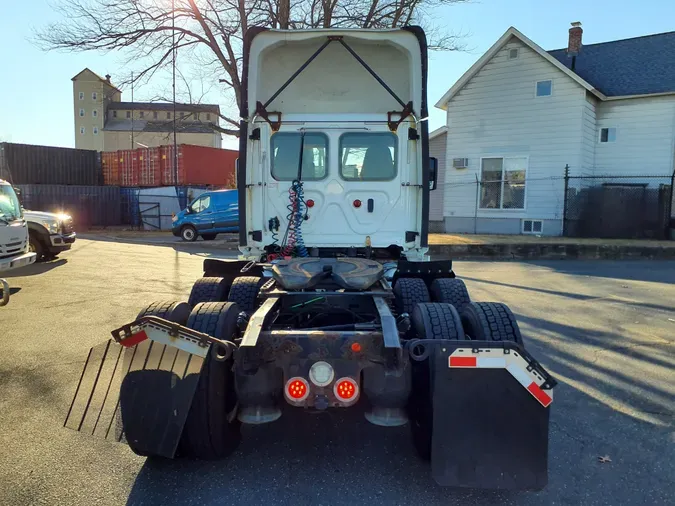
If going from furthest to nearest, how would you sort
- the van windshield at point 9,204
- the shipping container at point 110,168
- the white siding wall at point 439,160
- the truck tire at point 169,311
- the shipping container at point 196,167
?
A: 1. the shipping container at point 110,168
2. the shipping container at point 196,167
3. the white siding wall at point 439,160
4. the van windshield at point 9,204
5. the truck tire at point 169,311

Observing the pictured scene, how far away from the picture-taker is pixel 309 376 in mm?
2783

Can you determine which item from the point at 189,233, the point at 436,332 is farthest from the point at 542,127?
the point at 436,332

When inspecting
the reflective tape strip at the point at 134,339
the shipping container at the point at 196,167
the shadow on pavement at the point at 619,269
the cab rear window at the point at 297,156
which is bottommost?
the shadow on pavement at the point at 619,269

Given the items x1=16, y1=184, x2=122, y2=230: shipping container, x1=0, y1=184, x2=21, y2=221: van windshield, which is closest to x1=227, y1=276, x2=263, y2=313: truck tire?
x1=0, y1=184, x2=21, y2=221: van windshield

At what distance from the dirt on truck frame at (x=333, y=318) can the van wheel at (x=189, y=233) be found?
16743mm

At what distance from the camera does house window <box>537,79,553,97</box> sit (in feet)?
60.8

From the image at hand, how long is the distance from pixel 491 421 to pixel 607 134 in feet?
64.2

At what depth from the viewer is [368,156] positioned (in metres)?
5.43

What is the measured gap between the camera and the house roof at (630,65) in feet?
60.7

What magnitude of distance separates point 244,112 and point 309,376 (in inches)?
137

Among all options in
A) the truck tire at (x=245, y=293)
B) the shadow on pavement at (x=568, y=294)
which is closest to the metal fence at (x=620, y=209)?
the shadow on pavement at (x=568, y=294)

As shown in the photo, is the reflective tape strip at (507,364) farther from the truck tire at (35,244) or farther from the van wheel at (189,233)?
the van wheel at (189,233)

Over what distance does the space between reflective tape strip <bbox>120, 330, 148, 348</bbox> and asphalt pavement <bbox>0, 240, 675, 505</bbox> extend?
2.88ft

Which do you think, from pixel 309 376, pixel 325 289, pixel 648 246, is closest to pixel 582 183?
pixel 648 246
